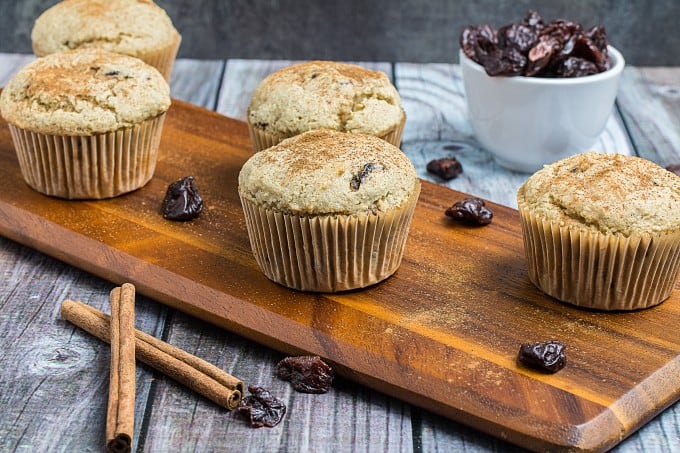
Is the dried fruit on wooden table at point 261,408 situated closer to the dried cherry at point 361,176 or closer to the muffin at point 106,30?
the dried cherry at point 361,176

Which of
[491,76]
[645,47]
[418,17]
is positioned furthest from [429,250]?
[645,47]

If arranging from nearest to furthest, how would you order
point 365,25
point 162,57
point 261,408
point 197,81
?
point 261,408, point 162,57, point 197,81, point 365,25

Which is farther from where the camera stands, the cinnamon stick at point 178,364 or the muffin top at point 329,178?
the muffin top at point 329,178

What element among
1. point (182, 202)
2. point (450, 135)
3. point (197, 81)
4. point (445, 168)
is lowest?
point (197, 81)

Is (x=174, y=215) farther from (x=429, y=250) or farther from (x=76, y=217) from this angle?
(x=429, y=250)

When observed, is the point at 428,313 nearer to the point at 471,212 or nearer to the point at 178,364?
the point at 471,212

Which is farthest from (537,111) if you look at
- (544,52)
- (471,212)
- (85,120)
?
(85,120)

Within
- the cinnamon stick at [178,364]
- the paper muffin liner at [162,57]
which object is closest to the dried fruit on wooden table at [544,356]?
the cinnamon stick at [178,364]
